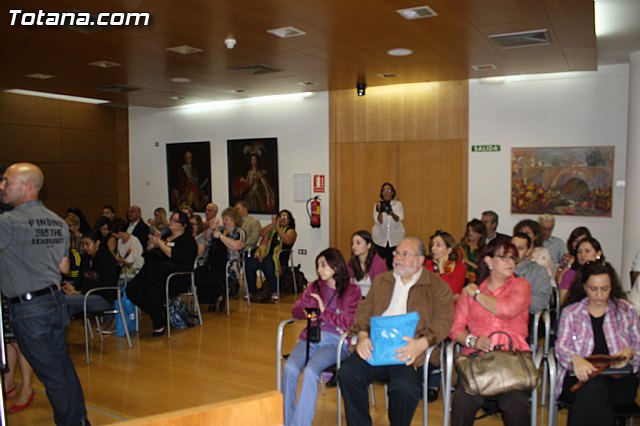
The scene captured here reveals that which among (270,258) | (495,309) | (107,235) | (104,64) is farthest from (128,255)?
(495,309)

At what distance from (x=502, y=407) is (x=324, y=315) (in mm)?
1347

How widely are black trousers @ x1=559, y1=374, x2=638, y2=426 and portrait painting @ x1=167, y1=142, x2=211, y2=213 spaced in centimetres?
860

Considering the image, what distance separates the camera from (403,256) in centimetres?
368

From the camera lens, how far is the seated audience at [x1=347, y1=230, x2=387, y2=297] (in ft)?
16.0

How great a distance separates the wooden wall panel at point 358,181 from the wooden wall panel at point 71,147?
5.03 meters

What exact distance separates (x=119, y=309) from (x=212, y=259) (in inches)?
57.0

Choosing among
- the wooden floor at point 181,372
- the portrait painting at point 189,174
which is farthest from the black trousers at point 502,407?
the portrait painting at point 189,174

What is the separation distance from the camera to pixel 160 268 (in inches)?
245

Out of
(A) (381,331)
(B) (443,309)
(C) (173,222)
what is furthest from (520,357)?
(C) (173,222)

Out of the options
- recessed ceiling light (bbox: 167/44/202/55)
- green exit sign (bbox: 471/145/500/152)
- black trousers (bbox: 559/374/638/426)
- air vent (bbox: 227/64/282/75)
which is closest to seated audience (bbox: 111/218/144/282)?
recessed ceiling light (bbox: 167/44/202/55)

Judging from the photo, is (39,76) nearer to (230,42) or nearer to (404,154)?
(230,42)

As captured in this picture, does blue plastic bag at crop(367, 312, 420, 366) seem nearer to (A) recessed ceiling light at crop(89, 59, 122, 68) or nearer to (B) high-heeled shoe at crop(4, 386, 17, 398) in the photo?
(B) high-heeled shoe at crop(4, 386, 17, 398)

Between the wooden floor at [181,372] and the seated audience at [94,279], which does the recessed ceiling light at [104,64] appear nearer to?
the seated audience at [94,279]

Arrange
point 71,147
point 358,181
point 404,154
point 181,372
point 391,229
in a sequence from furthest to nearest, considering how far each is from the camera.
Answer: point 71,147
point 358,181
point 404,154
point 391,229
point 181,372
